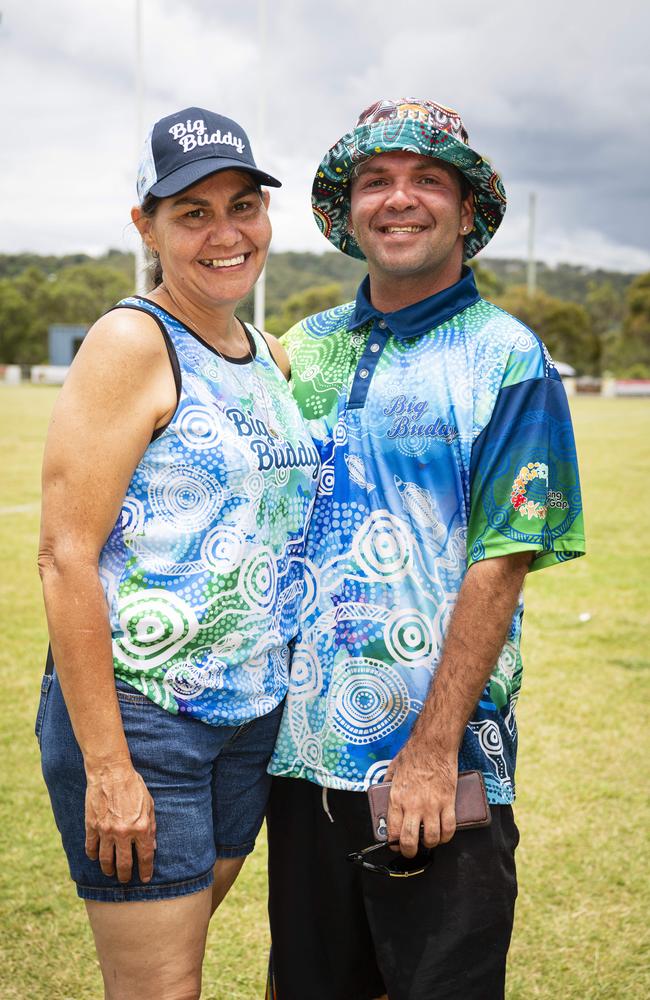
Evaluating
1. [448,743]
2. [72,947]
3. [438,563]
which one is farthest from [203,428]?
[72,947]

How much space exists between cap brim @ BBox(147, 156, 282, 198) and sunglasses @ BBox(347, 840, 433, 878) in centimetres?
150

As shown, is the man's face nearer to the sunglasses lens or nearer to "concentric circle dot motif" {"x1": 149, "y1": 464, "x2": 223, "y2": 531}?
"concentric circle dot motif" {"x1": 149, "y1": 464, "x2": 223, "y2": 531}

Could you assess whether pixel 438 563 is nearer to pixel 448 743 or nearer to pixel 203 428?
pixel 448 743

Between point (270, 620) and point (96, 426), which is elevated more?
point (96, 426)

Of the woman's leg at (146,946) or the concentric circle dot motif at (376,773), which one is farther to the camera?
the concentric circle dot motif at (376,773)

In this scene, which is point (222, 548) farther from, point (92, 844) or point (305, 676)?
point (92, 844)

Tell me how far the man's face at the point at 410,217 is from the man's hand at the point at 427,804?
1148mm

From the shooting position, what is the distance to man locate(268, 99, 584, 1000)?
213cm

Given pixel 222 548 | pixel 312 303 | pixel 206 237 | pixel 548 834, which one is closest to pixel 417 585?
pixel 222 548

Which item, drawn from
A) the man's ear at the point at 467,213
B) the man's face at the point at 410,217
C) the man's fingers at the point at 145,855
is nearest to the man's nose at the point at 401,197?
the man's face at the point at 410,217

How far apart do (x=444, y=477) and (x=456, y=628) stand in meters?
0.34

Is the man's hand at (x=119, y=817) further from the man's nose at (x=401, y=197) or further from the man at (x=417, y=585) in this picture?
the man's nose at (x=401, y=197)

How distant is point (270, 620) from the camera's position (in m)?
2.15

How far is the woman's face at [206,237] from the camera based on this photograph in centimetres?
215
